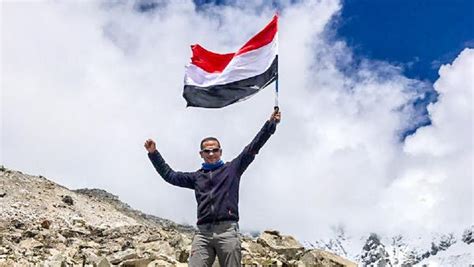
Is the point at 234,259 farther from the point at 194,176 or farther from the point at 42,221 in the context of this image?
the point at 42,221

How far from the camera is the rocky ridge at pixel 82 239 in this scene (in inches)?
547

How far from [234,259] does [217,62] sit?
394cm

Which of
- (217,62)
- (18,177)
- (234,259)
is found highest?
(18,177)

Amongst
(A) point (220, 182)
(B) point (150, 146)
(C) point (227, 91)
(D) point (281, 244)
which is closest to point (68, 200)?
(D) point (281, 244)

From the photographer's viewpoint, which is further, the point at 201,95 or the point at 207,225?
the point at 201,95

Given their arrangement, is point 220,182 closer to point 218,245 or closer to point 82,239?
point 218,245

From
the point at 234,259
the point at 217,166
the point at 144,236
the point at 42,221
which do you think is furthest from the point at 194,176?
the point at 42,221

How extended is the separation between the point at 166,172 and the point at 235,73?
263 centimetres

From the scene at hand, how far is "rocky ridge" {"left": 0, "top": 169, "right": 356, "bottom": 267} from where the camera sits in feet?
45.6

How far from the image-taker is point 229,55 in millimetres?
11070

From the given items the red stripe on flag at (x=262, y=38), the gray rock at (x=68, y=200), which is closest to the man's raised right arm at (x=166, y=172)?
the red stripe on flag at (x=262, y=38)

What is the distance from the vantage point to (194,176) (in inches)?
337

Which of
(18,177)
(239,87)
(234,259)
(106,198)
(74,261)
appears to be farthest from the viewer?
(106,198)

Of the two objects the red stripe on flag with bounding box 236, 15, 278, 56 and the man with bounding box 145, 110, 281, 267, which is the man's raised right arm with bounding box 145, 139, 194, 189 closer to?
the man with bounding box 145, 110, 281, 267
